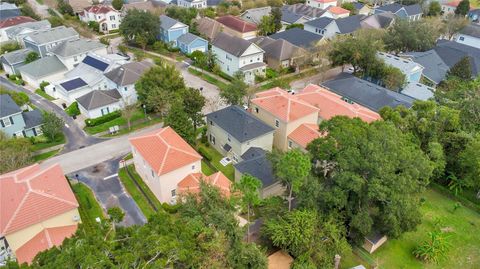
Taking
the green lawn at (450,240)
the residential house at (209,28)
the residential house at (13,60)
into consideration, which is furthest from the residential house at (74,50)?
the green lawn at (450,240)

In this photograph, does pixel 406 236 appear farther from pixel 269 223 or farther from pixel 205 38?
pixel 205 38

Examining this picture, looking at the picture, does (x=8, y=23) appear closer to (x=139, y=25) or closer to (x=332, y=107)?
(x=139, y=25)

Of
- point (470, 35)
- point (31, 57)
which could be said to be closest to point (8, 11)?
point (31, 57)

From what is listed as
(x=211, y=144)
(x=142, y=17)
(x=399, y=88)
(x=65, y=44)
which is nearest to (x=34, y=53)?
(x=65, y=44)

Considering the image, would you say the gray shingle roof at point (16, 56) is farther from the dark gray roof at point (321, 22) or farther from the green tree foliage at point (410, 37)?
the green tree foliage at point (410, 37)

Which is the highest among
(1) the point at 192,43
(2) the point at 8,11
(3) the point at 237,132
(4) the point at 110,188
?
(2) the point at 8,11

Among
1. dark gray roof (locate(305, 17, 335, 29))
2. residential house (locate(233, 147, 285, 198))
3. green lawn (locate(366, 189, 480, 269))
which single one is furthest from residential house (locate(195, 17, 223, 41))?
green lawn (locate(366, 189, 480, 269))

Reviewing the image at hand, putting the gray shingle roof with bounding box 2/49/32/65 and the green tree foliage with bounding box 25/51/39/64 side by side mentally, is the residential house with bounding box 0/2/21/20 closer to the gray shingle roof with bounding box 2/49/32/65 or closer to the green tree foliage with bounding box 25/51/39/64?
the gray shingle roof with bounding box 2/49/32/65

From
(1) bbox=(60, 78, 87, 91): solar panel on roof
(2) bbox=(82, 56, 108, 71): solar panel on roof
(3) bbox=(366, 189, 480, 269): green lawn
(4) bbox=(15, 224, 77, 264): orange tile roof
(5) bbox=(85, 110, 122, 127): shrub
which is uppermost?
(2) bbox=(82, 56, 108, 71): solar panel on roof
